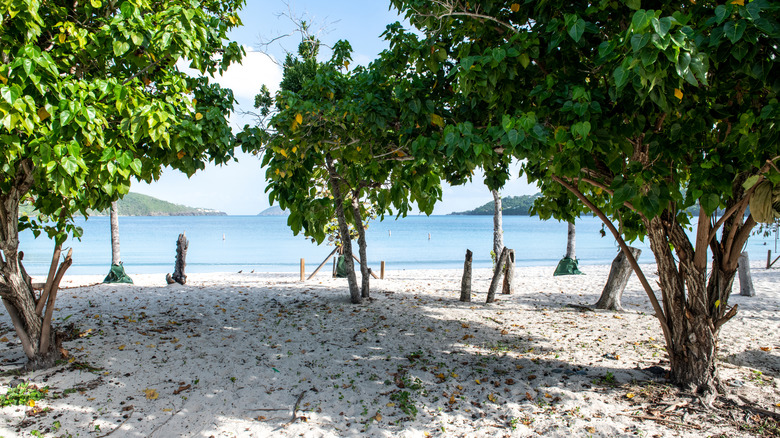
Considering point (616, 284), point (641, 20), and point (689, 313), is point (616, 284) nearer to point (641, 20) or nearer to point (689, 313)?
point (689, 313)

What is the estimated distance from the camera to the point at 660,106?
2.31 m

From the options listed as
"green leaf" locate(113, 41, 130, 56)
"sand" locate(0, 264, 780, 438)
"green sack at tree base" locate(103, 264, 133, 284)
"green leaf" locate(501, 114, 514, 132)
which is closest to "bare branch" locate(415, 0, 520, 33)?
"green leaf" locate(501, 114, 514, 132)

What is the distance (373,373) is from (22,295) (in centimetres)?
345

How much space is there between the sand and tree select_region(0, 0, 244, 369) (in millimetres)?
1038

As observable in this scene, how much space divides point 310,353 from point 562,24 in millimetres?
4137

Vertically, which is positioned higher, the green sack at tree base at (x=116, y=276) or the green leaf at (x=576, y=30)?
the green leaf at (x=576, y=30)

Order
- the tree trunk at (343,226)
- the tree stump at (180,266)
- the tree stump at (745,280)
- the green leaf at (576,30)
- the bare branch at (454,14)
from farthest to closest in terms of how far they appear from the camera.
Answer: the tree stump at (180,266) < the tree stump at (745,280) < the tree trunk at (343,226) < the bare branch at (454,14) < the green leaf at (576,30)

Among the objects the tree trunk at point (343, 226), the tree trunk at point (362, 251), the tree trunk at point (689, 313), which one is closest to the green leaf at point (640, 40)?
the tree trunk at point (689, 313)

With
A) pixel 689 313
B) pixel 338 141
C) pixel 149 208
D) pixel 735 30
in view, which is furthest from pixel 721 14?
pixel 149 208

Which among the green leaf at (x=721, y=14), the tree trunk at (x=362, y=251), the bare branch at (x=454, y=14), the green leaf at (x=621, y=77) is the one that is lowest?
the tree trunk at (x=362, y=251)

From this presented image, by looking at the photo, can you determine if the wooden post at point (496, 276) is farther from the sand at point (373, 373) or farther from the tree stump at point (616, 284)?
the tree stump at point (616, 284)

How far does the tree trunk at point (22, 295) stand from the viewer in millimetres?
3990

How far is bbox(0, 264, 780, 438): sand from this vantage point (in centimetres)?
343

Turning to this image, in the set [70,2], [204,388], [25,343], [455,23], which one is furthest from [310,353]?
[70,2]
